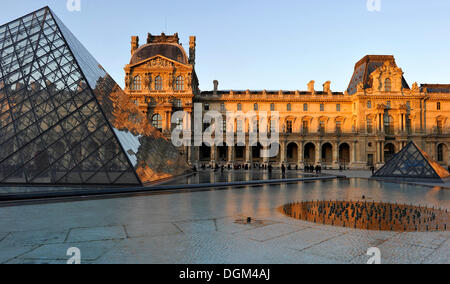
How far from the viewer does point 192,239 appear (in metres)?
5.41

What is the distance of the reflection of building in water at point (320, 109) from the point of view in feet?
150

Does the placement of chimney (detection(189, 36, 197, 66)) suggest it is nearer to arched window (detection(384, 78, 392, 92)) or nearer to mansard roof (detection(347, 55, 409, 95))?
mansard roof (detection(347, 55, 409, 95))

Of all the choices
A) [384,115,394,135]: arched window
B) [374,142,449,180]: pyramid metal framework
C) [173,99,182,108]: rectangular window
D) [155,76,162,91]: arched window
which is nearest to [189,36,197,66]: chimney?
[155,76,162,91]: arched window

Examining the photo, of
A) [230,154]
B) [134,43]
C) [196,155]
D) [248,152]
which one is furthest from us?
[134,43]

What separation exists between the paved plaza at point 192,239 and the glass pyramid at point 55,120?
15.1 feet

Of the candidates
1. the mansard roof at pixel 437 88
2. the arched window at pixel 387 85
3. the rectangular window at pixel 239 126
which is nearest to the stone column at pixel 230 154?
the rectangular window at pixel 239 126

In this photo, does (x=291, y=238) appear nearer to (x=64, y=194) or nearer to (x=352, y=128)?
(x=64, y=194)

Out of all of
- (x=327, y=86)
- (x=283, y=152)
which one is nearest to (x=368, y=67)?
(x=327, y=86)

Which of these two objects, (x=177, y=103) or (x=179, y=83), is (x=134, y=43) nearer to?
(x=179, y=83)

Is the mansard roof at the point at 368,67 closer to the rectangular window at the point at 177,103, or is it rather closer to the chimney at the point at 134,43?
the rectangular window at the point at 177,103

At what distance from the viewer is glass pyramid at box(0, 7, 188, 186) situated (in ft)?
40.9

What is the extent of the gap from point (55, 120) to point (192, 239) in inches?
465

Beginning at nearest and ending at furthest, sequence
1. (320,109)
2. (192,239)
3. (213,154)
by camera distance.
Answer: (192,239)
(213,154)
(320,109)
